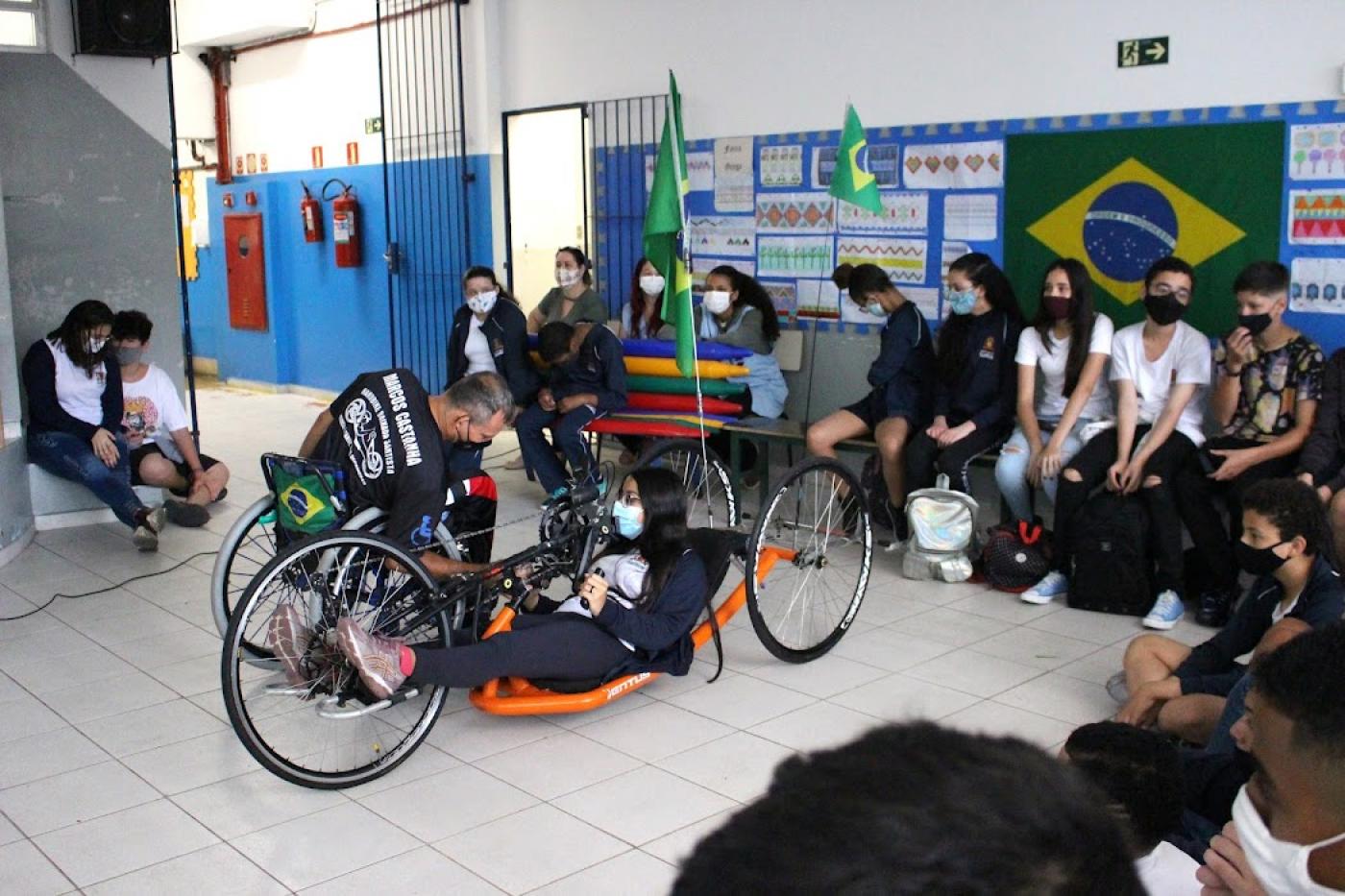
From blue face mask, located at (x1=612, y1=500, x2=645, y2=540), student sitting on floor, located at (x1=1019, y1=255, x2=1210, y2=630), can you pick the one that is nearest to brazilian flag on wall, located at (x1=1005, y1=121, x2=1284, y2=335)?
student sitting on floor, located at (x1=1019, y1=255, x2=1210, y2=630)

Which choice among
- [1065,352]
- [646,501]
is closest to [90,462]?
[646,501]

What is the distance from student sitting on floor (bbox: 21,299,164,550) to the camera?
6.16m

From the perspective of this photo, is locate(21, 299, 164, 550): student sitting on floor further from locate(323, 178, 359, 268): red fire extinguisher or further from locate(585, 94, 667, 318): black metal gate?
locate(323, 178, 359, 268): red fire extinguisher

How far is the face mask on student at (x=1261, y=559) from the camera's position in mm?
3535

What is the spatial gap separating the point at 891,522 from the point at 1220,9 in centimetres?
250

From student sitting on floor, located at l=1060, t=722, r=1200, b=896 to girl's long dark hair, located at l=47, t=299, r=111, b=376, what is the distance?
5.15 metres

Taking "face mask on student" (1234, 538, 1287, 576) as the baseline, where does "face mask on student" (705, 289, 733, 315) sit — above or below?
above

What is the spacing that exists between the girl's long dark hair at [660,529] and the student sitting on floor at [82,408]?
308 centimetres

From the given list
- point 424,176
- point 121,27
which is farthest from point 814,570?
point 424,176

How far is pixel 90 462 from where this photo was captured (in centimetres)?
616

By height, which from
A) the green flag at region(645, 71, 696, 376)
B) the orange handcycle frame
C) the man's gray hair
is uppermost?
the green flag at region(645, 71, 696, 376)

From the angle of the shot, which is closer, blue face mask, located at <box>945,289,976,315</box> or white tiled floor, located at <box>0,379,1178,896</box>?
white tiled floor, located at <box>0,379,1178,896</box>

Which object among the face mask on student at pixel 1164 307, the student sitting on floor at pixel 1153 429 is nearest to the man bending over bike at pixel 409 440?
the student sitting on floor at pixel 1153 429

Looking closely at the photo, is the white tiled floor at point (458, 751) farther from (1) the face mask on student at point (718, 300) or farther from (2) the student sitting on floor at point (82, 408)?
(1) the face mask on student at point (718, 300)
